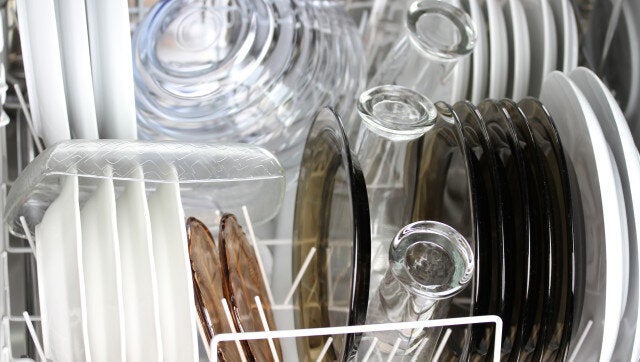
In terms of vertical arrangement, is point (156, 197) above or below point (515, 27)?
below

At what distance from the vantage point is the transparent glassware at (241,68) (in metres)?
0.98

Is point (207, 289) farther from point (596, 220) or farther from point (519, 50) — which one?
point (519, 50)

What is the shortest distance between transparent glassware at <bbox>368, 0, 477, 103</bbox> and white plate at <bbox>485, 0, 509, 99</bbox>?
0.03 metres

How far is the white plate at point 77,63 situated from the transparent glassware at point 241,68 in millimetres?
191

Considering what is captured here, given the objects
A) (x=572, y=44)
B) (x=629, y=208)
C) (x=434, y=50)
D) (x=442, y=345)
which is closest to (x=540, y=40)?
(x=572, y=44)

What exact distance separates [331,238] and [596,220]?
0.86 ft

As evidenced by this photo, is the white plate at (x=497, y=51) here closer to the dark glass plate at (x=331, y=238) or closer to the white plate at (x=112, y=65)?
the dark glass plate at (x=331, y=238)

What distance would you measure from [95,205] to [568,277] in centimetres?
45

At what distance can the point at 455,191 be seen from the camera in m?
0.80

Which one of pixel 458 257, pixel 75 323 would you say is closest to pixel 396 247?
pixel 458 257

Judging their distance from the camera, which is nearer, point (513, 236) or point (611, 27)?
point (513, 236)

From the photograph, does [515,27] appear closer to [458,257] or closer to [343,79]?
[343,79]

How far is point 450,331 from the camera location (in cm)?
74

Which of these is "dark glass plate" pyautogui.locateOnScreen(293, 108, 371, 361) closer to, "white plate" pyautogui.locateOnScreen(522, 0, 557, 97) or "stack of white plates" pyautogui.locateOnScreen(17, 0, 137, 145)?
"stack of white plates" pyautogui.locateOnScreen(17, 0, 137, 145)
